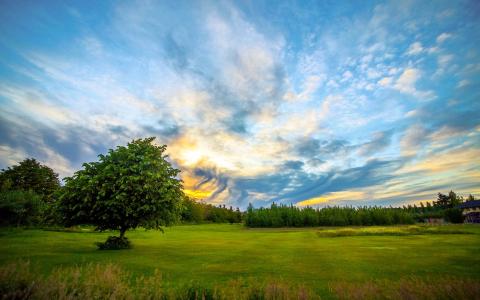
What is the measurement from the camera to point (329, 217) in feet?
370

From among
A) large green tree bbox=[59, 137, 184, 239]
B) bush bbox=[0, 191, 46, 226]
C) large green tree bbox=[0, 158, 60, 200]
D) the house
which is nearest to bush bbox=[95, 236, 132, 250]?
large green tree bbox=[59, 137, 184, 239]

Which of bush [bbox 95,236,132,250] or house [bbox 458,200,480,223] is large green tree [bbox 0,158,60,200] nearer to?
bush [bbox 95,236,132,250]

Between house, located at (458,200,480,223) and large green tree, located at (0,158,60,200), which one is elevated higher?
large green tree, located at (0,158,60,200)

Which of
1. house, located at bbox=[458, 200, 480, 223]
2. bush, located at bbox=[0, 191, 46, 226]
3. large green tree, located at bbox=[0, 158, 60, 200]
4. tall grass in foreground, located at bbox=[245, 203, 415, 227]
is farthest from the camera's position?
house, located at bbox=[458, 200, 480, 223]

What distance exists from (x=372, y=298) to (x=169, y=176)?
28.3 meters

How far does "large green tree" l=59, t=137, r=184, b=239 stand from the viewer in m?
28.6

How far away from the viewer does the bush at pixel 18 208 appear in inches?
2292

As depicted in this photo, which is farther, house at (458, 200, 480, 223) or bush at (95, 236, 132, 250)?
house at (458, 200, 480, 223)

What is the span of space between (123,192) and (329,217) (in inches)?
4020

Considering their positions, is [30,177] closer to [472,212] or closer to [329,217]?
[329,217]

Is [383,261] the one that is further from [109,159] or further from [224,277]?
[109,159]

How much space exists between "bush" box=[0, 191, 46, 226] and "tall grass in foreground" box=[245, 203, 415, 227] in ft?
267

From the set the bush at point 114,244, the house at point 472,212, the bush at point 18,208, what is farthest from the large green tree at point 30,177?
the house at point 472,212

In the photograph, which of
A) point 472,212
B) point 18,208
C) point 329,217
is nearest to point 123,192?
point 18,208
